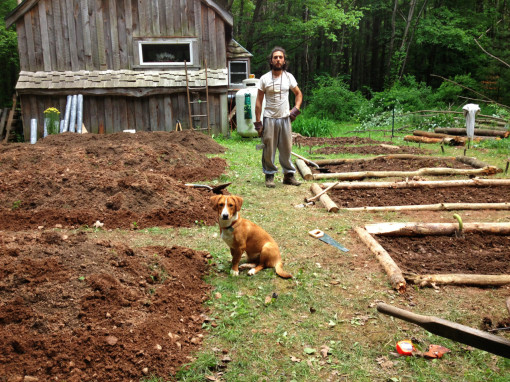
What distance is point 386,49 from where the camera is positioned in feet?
109

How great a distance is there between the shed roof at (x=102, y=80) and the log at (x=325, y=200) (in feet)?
29.4

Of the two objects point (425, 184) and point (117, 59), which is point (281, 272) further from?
point (117, 59)

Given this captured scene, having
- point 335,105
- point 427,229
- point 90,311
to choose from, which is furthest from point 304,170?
point 335,105

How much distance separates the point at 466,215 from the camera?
264 inches

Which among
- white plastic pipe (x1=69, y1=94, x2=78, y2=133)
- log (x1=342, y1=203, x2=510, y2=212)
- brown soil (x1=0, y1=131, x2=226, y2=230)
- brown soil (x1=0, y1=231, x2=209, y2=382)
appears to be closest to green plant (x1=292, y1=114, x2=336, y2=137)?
white plastic pipe (x1=69, y1=94, x2=78, y2=133)

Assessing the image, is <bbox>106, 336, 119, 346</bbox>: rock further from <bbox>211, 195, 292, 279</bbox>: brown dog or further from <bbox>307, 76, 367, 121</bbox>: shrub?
<bbox>307, 76, 367, 121</bbox>: shrub

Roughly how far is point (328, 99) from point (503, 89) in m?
8.97

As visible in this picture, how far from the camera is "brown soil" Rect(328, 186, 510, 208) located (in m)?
7.55

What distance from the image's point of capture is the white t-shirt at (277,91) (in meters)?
8.20

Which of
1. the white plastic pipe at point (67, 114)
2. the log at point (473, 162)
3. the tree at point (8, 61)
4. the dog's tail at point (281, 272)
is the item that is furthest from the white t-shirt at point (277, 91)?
the tree at point (8, 61)

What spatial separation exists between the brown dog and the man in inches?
155

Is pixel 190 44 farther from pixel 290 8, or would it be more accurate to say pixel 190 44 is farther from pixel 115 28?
pixel 290 8

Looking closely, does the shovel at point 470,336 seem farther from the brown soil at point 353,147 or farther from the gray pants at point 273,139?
the brown soil at point 353,147

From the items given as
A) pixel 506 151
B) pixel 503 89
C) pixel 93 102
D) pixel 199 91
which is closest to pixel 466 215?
pixel 506 151
